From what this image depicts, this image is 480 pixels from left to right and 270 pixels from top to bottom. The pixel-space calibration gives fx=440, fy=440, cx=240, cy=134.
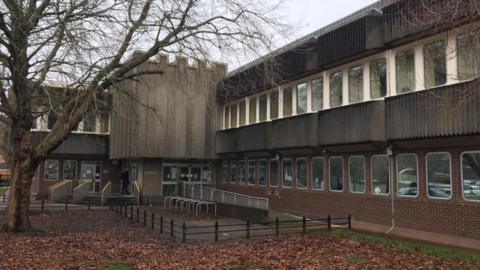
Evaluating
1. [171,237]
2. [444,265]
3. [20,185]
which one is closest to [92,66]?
[20,185]

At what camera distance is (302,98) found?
2138 cm

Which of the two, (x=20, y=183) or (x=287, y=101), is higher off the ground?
(x=287, y=101)

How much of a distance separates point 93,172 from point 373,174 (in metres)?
22.2

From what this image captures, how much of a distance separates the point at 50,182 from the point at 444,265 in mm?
27622

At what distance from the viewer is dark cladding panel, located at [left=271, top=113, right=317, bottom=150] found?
19378 mm

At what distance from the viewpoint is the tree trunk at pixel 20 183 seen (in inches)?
559

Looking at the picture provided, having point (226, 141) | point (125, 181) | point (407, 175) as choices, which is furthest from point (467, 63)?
point (125, 181)

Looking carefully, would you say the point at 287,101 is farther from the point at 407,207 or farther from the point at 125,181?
the point at 125,181

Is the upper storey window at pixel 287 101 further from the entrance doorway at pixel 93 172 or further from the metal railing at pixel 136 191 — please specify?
the entrance doorway at pixel 93 172

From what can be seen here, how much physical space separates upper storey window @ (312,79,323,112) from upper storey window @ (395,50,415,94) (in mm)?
4476

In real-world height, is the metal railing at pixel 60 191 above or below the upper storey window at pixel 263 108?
below

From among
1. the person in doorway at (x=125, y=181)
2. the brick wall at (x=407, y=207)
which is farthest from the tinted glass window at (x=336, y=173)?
the person in doorway at (x=125, y=181)

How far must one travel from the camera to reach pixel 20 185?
14281mm

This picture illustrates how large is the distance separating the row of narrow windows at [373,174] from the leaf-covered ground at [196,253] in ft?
11.3
